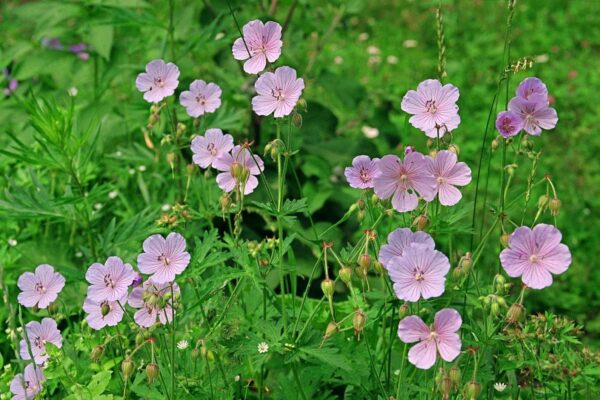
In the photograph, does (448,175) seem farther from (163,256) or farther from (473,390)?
(163,256)

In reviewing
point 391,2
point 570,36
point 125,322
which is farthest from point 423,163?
point 391,2

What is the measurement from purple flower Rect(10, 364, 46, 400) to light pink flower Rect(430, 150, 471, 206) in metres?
0.89

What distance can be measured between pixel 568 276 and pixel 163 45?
1839 mm

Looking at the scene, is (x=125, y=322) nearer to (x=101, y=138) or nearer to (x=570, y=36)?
A: (x=101, y=138)

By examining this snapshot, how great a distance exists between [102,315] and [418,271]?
25.7 inches

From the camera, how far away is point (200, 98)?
2078 millimetres

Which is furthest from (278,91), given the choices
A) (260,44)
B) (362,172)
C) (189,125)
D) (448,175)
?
(189,125)

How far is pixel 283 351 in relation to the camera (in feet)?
5.92

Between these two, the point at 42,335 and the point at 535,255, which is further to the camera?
the point at 42,335

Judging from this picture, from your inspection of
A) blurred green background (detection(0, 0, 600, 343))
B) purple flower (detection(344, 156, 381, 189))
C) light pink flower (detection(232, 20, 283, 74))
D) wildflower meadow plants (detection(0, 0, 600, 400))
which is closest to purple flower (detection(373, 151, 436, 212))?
wildflower meadow plants (detection(0, 0, 600, 400))

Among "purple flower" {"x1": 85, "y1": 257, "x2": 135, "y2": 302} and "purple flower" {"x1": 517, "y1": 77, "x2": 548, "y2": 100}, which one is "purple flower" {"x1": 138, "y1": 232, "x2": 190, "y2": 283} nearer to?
"purple flower" {"x1": 85, "y1": 257, "x2": 135, "y2": 302}

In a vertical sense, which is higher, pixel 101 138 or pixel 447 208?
pixel 447 208

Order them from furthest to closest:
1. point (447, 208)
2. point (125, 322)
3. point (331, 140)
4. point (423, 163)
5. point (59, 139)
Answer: point (331, 140) → point (59, 139) → point (125, 322) → point (447, 208) → point (423, 163)

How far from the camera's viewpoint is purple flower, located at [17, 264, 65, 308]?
1.90m
